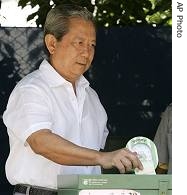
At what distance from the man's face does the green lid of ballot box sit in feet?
2.92

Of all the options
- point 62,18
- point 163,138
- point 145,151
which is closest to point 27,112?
point 62,18

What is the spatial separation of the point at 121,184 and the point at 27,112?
2.44ft

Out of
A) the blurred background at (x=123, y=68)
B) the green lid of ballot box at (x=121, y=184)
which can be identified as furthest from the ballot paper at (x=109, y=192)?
the blurred background at (x=123, y=68)

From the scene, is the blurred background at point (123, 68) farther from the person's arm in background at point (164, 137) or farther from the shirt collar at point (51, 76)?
the shirt collar at point (51, 76)

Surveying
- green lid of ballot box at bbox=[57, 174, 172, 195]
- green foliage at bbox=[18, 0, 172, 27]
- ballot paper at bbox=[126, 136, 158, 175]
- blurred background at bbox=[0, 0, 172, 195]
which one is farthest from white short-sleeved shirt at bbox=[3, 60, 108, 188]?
green foliage at bbox=[18, 0, 172, 27]

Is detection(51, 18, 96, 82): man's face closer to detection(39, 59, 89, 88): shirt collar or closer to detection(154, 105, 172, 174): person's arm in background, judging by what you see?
detection(39, 59, 89, 88): shirt collar

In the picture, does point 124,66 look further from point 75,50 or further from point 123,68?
point 75,50

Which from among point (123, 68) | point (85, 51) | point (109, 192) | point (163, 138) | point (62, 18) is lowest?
point (163, 138)

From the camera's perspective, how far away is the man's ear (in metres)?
3.29

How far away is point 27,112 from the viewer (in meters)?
3.01

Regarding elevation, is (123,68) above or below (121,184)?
below

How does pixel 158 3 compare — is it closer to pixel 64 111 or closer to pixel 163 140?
pixel 163 140

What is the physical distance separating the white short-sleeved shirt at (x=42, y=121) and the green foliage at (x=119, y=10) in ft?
9.06

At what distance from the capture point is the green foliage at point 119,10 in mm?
5984
